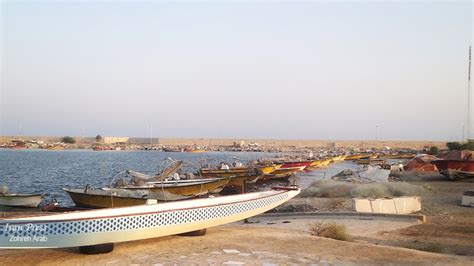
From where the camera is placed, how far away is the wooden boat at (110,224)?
848 cm

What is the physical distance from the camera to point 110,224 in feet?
30.2

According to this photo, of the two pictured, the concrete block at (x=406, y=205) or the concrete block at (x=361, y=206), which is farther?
the concrete block at (x=406, y=205)

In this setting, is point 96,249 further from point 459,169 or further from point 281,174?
point 281,174

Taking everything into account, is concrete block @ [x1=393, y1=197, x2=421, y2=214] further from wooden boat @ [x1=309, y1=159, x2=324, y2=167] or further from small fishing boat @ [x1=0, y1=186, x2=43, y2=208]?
wooden boat @ [x1=309, y1=159, x2=324, y2=167]

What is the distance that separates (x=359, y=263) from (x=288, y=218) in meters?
6.80

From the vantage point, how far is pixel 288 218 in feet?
A: 50.6

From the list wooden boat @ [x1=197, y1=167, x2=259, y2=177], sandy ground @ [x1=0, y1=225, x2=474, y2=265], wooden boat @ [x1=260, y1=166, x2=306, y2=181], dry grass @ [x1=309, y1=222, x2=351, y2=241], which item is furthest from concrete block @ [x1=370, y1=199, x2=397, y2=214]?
wooden boat @ [x1=260, y1=166, x2=306, y2=181]

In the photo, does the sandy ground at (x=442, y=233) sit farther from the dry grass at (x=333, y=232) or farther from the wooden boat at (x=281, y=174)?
the wooden boat at (x=281, y=174)

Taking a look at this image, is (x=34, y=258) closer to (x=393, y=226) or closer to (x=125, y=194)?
(x=393, y=226)

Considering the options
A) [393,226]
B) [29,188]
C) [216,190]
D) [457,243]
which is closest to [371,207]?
[393,226]

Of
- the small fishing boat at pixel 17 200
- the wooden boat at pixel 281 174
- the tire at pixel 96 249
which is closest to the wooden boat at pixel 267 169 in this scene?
the wooden boat at pixel 281 174

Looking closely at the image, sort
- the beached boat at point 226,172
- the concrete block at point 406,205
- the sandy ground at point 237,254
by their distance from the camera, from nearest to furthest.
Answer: the sandy ground at point 237,254
the concrete block at point 406,205
the beached boat at point 226,172

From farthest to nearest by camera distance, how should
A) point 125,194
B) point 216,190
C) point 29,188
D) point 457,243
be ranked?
point 29,188 < point 216,190 < point 125,194 < point 457,243

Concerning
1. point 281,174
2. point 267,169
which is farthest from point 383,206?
point 281,174
